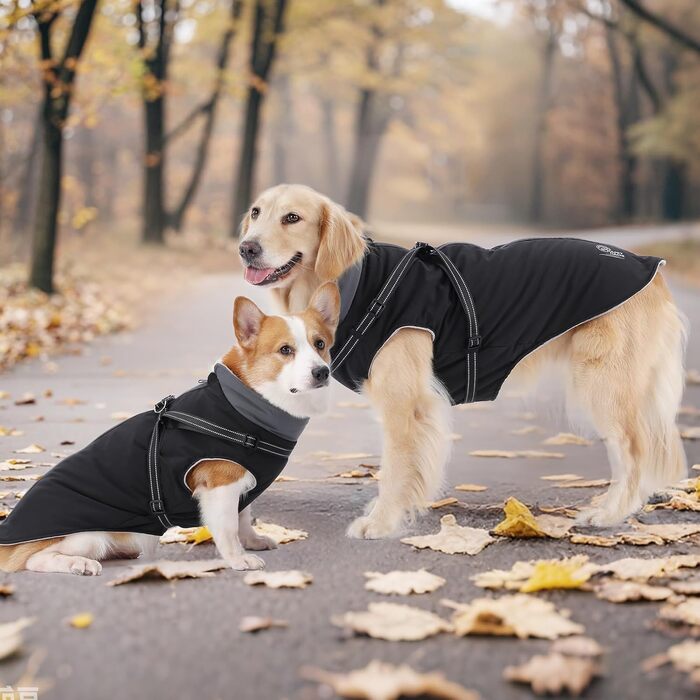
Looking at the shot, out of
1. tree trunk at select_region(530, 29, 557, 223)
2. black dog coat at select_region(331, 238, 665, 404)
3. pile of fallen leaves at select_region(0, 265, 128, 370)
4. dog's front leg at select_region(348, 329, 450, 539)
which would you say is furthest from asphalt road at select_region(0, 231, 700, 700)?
tree trunk at select_region(530, 29, 557, 223)

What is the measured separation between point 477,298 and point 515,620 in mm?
1867

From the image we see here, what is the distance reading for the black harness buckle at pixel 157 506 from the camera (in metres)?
3.70

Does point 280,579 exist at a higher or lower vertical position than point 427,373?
lower

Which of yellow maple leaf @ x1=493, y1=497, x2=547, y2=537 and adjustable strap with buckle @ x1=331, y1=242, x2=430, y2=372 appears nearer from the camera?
yellow maple leaf @ x1=493, y1=497, x2=547, y2=537

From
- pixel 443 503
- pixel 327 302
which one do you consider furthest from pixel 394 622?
pixel 443 503

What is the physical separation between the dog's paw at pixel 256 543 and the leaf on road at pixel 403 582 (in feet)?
2.07

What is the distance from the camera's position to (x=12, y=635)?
2.82 meters

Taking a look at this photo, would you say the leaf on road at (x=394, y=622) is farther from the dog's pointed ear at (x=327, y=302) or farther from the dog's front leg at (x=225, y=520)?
the dog's pointed ear at (x=327, y=302)

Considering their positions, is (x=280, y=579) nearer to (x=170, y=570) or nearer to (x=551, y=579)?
(x=170, y=570)

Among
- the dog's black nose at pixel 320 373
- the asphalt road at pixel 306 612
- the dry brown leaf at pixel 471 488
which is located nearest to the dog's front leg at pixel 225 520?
the asphalt road at pixel 306 612

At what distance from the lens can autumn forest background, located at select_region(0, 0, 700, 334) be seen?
56.6 feet

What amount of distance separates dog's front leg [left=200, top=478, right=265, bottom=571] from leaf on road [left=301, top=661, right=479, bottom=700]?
113 cm

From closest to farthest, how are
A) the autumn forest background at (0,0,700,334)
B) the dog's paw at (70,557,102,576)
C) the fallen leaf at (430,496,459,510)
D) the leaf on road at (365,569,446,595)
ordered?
1. the leaf on road at (365,569,446,595)
2. the dog's paw at (70,557,102,576)
3. the fallen leaf at (430,496,459,510)
4. the autumn forest background at (0,0,700,334)

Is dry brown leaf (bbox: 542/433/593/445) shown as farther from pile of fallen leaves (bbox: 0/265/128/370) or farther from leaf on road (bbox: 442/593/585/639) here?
pile of fallen leaves (bbox: 0/265/128/370)
